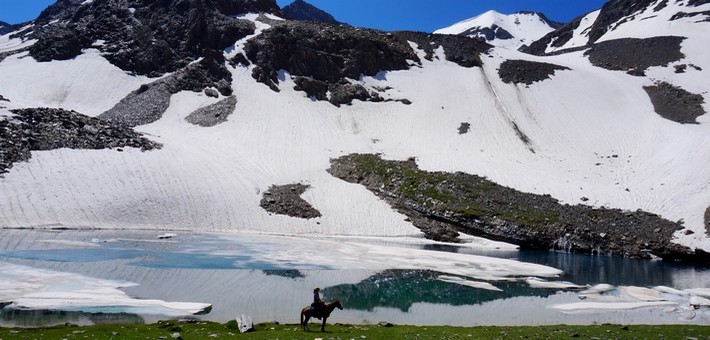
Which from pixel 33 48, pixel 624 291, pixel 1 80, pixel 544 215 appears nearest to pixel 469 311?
pixel 624 291

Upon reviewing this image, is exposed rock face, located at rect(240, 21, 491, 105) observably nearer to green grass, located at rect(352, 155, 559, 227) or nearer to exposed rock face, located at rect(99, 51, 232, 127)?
exposed rock face, located at rect(99, 51, 232, 127)

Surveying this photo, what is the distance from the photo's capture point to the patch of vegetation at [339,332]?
64.2 ft

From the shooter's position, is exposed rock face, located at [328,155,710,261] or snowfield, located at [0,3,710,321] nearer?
snowfield, located at [0,3,710,321]

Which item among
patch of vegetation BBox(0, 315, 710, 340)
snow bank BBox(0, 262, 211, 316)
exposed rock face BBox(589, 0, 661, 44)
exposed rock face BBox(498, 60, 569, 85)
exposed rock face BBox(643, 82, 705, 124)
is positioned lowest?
patch of vegetation BBox(0, 315, 710, 340)

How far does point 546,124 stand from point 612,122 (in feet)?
46.6

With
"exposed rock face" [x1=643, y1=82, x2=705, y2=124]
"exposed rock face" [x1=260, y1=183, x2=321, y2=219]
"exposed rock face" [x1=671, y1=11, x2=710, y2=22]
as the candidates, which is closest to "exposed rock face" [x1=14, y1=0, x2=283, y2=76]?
"exposed rock face" [x1=260, y1=183, x2=321, y2=219]

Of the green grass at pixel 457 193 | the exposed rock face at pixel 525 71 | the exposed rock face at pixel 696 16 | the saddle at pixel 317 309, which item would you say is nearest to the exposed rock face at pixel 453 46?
the exposed rock face at pixel 525 71

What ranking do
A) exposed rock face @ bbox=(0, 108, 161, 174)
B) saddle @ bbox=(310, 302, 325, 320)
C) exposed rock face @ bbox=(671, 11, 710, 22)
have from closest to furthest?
saddle @ bbox=(310, 302, 325, 320)
exposed rock face @ bbox=(0, 108, 161, 174)
exposed rock face @ bbox=(671, 11, 710, 22)

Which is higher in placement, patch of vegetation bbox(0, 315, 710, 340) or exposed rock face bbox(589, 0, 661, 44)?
exposed rock face bbox(589, 0, 661, 44)

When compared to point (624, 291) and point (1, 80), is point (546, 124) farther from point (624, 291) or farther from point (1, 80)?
point (1, 80)

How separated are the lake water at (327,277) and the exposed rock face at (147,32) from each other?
76866 millimetres

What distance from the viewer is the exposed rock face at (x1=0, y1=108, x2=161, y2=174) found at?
67.2 meters

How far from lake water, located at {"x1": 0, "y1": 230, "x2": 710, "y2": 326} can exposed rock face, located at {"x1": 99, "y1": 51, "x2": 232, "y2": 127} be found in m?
48.1

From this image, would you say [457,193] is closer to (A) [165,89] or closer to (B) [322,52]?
(B) [322,52]
